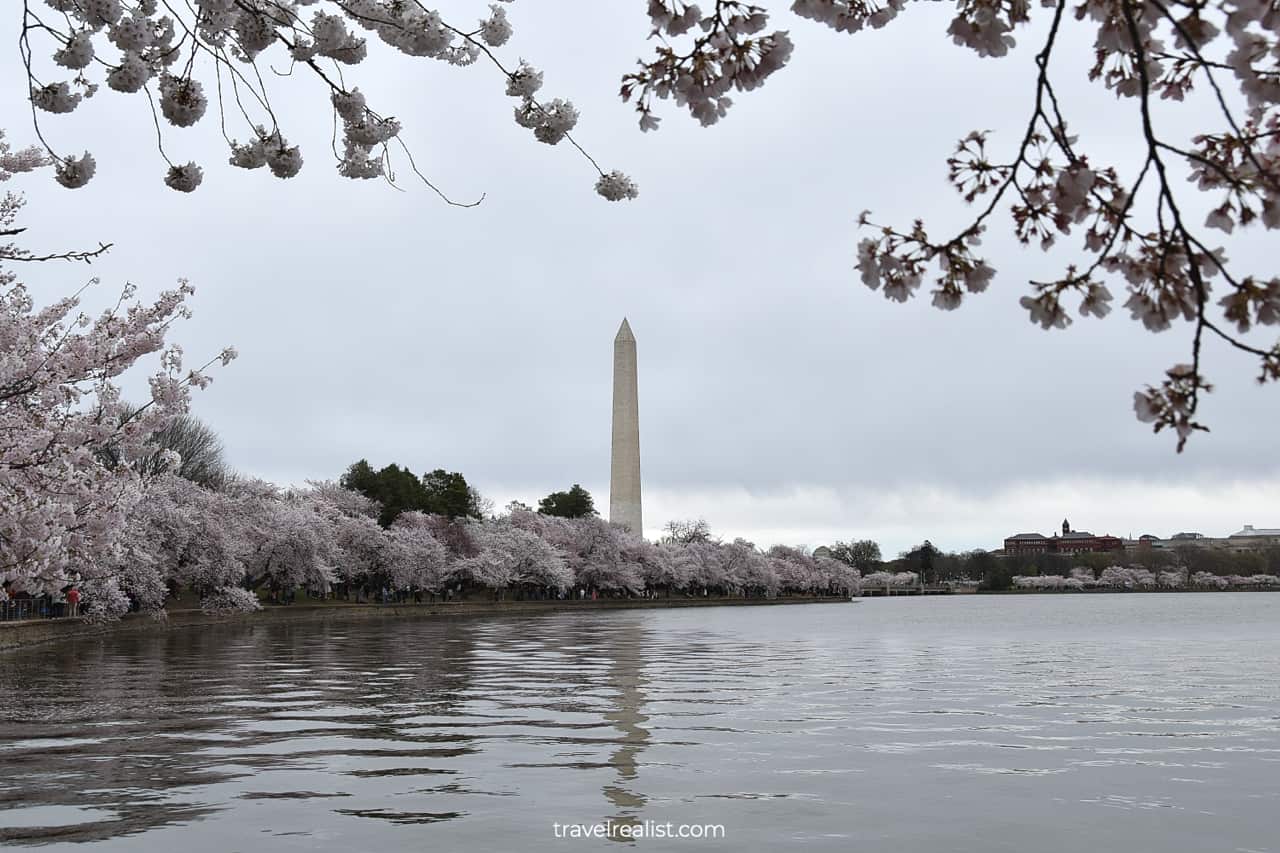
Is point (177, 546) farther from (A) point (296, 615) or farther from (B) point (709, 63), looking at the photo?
(B) point (709, 63)

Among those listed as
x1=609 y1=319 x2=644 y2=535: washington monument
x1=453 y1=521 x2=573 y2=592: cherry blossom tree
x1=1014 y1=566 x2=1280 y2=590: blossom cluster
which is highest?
x1=609 y1=319 x2=644 y2=535: washington monument

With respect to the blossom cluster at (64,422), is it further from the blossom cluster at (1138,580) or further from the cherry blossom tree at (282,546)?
the blossom cluster at (1138,580)

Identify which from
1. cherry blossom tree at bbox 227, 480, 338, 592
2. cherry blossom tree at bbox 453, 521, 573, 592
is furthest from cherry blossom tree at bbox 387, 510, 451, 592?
cherry blossom tree at bbox 227, 480, 338, 592

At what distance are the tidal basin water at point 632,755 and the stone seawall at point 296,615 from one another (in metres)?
6.77

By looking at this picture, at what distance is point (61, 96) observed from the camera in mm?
7383

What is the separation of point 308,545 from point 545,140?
55747mm

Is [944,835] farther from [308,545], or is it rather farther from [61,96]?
[308,545]

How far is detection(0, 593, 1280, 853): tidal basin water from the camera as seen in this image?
358 inches

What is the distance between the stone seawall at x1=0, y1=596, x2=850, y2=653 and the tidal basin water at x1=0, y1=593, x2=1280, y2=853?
677cm

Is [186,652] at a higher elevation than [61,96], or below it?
below

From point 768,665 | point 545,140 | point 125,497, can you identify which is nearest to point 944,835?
point 545,140

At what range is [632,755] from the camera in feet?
40.7

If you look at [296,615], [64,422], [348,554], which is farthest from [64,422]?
[348,554]

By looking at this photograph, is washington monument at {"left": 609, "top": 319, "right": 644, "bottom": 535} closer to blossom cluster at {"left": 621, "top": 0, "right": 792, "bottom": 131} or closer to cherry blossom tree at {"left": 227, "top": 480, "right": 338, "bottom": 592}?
cherry blossom tree at {"left": 227, "top": 480, "right": 338, "bottom": 592}
